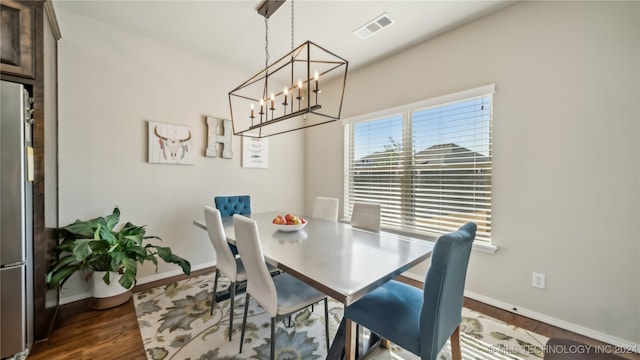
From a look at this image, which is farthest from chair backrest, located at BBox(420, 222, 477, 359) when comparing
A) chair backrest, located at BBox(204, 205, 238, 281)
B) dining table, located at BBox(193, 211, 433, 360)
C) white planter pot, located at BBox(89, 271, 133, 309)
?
white planter pot, located at BBox(89, 271, 133, 309)

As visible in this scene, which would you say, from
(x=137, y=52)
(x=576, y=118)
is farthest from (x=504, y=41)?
(x=137, y=52)

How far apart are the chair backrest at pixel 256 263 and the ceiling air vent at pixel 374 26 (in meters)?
2.37

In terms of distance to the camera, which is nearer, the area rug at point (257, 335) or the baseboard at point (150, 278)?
the area rug at point (257, 335)

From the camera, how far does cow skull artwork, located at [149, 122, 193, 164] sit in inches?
117

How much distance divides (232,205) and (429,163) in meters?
2.50

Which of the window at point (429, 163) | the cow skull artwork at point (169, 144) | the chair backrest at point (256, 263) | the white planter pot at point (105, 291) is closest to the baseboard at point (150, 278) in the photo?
the white planter pot at point (105, 291)

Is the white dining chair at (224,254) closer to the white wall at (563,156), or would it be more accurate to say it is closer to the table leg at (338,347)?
the table leg at (338,347)

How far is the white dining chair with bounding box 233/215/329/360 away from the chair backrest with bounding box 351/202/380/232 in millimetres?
1096

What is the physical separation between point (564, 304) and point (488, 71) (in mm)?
2172

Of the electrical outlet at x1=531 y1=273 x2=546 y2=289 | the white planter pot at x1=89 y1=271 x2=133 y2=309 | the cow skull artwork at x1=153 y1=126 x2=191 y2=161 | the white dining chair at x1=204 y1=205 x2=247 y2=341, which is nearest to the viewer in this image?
the white dining chair at x1=204 y1=205 x2=247 y2=341

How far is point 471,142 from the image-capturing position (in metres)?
2.63

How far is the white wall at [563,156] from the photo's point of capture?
1.85m

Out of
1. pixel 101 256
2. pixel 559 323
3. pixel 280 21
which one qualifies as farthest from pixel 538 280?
pixel 101 256

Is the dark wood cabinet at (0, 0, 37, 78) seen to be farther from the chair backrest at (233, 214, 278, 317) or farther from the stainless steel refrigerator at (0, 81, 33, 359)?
the chair backrest at (233, 214, 278, 317)
